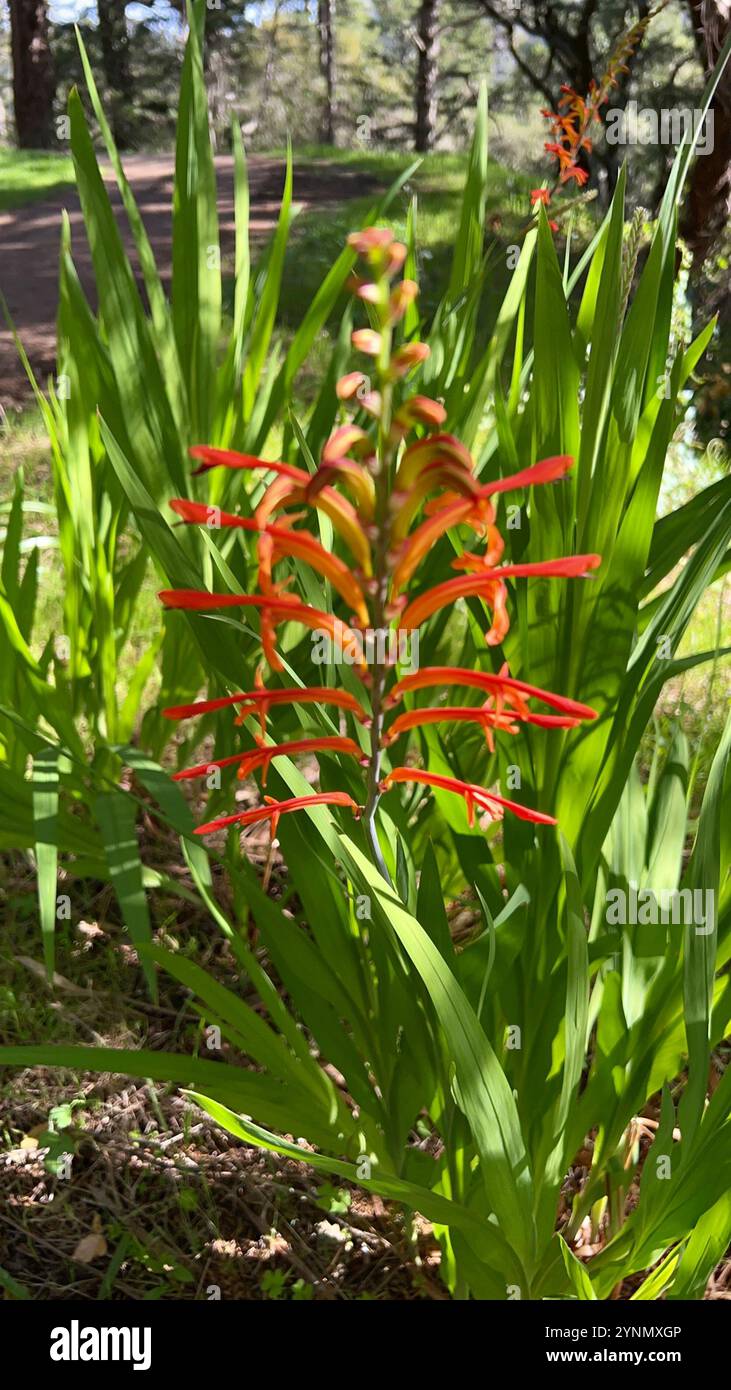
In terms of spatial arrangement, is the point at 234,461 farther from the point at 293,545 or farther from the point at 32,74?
the point at 32,74

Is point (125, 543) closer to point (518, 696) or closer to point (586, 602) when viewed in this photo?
point (586, 602)

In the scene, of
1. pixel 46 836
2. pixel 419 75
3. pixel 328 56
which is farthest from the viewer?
pixel 328 56

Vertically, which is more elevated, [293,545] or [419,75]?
[419,75]

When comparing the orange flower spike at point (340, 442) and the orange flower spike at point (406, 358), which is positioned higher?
the orange flower spike at point (406, 358)

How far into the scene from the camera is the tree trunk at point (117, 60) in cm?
1395

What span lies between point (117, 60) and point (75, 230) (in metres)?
8.75

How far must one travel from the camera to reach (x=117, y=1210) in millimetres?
1338

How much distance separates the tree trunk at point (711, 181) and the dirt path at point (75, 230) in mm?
2892

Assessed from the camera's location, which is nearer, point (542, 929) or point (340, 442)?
point (340, 442)

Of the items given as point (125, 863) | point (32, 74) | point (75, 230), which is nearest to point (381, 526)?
point (125, 863)

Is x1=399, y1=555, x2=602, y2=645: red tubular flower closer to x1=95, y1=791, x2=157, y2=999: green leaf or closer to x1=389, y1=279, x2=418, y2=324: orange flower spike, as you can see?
x1=389, y1=279, x2=418, y2=324: orange flower spike

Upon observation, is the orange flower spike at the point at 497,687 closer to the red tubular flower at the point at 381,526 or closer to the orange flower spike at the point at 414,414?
the red tubular flower at the point at 381,526

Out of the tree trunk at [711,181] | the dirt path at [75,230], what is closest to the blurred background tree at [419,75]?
the tree trunk at [711,181]

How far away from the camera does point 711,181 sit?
440 centimetres
